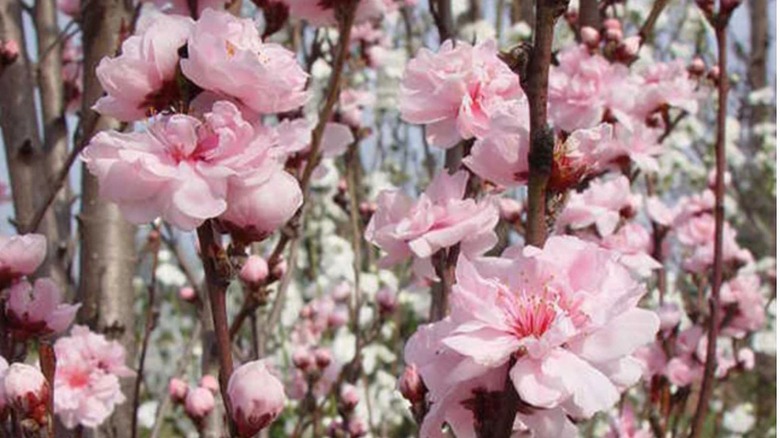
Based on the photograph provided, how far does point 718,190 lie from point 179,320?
4989mm

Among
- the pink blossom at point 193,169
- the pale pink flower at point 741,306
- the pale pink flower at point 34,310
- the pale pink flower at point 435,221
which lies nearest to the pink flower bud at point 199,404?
the pale pink flower at point 34,310

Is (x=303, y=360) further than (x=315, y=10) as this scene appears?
Yes

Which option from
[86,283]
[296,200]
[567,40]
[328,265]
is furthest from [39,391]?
[328,265]

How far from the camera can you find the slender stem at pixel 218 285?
2.77 feet

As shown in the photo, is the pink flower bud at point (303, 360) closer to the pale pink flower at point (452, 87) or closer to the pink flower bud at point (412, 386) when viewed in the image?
the pale pink flower at point (452, 87)

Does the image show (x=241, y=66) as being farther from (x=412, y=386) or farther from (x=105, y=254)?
(x=105, y=254)

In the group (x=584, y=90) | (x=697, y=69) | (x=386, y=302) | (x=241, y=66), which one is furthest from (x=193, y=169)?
(x=697, y=69)

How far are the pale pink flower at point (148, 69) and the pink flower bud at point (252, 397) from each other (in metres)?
0.23

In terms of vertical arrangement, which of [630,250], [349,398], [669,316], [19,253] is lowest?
[349,398]

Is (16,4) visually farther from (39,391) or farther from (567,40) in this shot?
(567,40)

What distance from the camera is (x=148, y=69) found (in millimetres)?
866

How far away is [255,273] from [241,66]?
660 mm

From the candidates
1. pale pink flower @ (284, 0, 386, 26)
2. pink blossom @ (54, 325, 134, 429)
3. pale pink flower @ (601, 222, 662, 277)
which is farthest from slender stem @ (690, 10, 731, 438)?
pink blossom @ (54, 325, 134, 429)

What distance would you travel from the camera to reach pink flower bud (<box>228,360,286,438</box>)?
840mm
